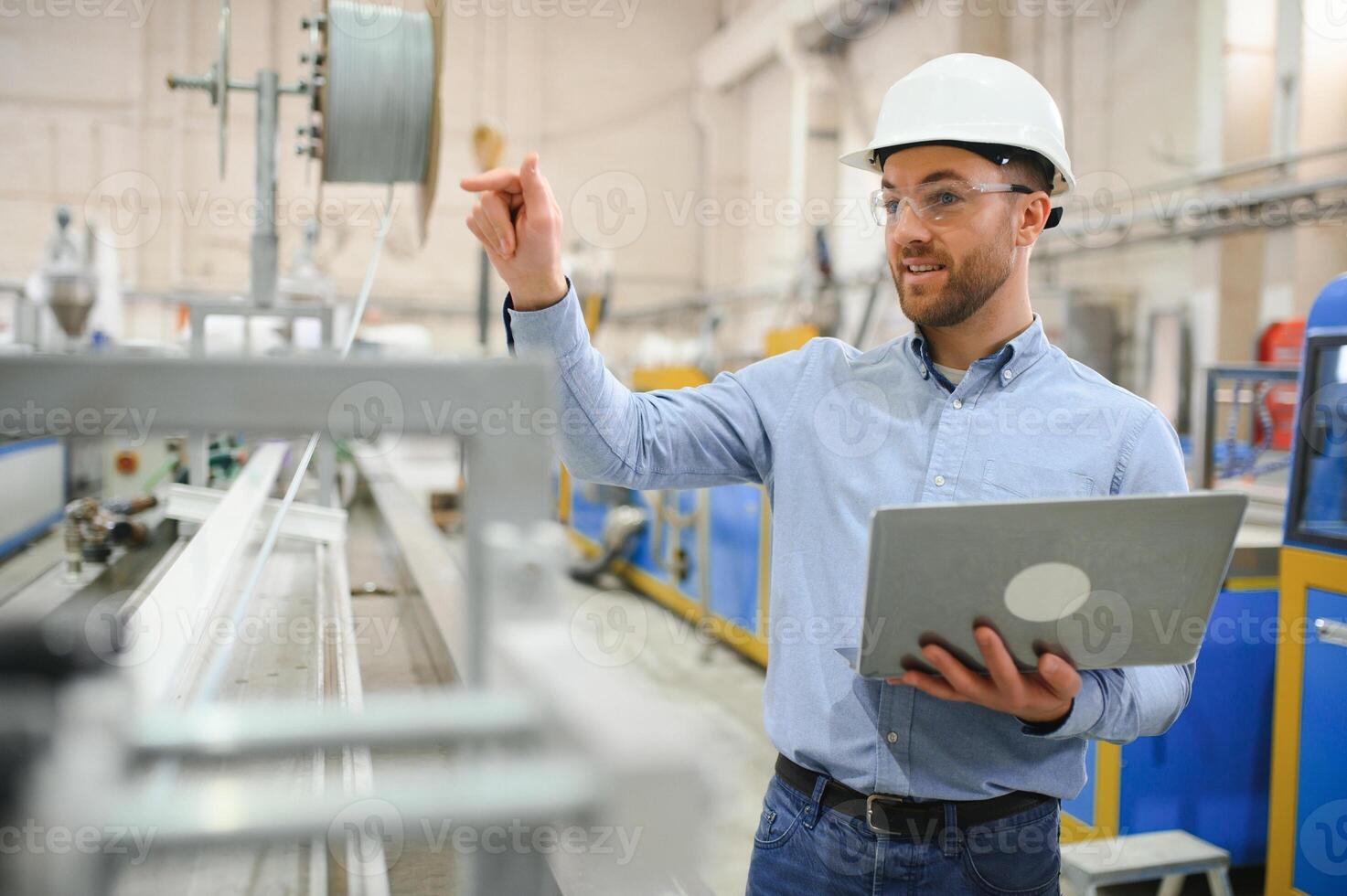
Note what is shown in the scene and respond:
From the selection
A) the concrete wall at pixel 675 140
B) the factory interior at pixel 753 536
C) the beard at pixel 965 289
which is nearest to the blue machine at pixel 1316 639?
the factory interior at pixel 753 536

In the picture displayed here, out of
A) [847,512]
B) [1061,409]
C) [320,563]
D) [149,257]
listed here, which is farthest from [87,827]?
[149,257]

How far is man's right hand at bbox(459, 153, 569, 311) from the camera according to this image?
2.62 ft

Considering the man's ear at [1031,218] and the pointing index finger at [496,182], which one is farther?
the man's ear at [1031,218]

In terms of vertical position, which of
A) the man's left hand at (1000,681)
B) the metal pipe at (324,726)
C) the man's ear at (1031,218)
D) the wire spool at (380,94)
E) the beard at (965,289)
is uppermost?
the wire spool at (380,94)

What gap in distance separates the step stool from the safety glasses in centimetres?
145

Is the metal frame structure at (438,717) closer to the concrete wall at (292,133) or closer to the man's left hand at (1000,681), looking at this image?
the man's left hand at (1000,681)

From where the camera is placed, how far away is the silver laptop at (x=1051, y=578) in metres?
0.79

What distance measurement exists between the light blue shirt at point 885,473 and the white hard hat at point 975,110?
21 cm

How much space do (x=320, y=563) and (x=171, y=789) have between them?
6.15 feet

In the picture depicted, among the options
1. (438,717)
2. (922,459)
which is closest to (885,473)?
(922,459)

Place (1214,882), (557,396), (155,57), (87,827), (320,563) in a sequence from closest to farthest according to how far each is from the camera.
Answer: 1. (87,827)
2. (557,396)
3. (1214,882)
4. (320,563)
5. (155,57)

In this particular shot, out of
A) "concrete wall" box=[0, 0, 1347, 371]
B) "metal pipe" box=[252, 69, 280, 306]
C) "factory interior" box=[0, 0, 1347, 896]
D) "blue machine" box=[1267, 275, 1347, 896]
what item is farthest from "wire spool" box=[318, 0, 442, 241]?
"concrete wall" box=[0, 0, 1347, 371]

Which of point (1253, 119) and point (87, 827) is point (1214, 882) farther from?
point (1253, 119)

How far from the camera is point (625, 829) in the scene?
35 centimetres
